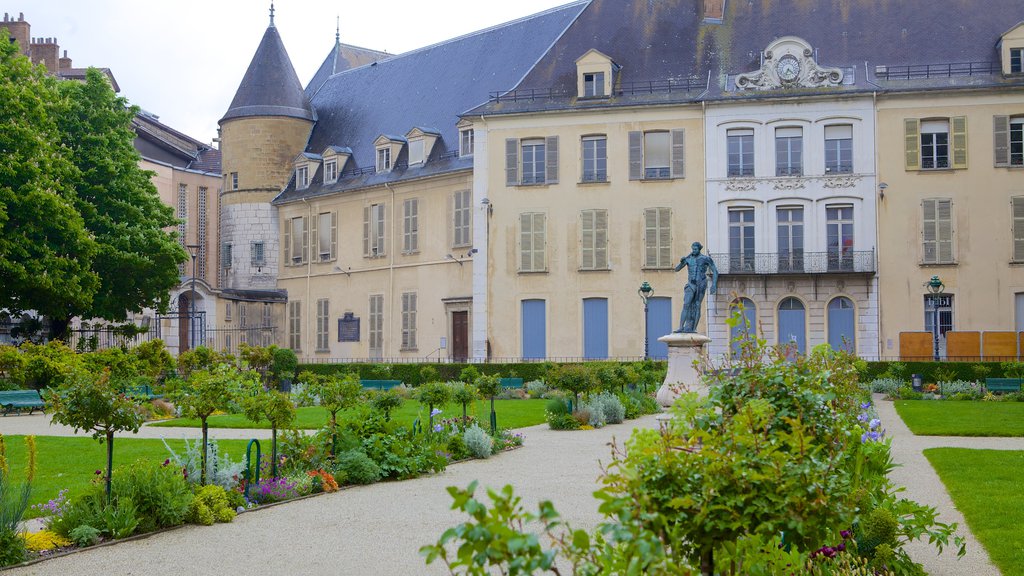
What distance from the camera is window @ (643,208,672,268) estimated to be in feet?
115

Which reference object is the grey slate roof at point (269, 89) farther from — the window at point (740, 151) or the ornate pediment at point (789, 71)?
the ornate pediment at point (789, 71)

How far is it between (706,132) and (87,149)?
17919mm

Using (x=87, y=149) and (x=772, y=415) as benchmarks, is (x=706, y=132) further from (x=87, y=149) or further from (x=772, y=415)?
(x=772, y=415)

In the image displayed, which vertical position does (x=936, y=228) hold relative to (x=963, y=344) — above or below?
above

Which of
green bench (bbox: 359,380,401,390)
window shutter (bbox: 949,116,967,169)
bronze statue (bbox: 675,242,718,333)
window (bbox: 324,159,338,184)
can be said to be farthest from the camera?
window (bbox: 324,159,338,184)

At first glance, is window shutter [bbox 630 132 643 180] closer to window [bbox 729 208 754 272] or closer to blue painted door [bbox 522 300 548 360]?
window [bbox 729 208 754 272]

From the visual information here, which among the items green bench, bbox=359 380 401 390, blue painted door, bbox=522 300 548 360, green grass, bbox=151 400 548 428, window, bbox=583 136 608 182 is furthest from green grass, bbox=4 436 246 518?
window, bbox=583 136 608 182

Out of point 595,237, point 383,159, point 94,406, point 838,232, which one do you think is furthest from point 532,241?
point 94,406

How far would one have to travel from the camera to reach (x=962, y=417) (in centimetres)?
2005

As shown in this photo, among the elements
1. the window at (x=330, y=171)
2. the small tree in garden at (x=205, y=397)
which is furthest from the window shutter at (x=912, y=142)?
the small tree in garden at (x=205, y=397)

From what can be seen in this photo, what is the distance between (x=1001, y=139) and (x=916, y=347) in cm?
661

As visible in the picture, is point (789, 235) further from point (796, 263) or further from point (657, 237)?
point (657, 237)

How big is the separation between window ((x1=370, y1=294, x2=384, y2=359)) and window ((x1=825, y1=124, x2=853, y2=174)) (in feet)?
52.5

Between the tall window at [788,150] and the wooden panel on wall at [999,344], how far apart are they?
7.23 m
